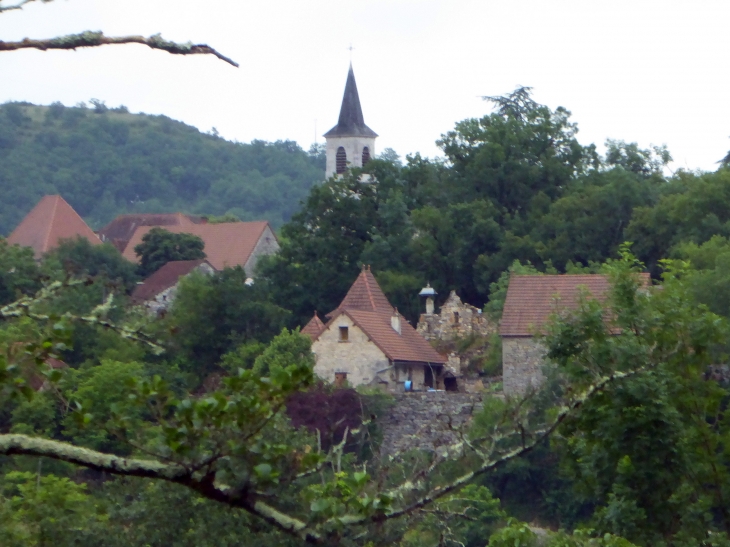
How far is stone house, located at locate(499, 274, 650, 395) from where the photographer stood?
29.3 m

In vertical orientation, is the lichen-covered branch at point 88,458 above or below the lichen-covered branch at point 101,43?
below

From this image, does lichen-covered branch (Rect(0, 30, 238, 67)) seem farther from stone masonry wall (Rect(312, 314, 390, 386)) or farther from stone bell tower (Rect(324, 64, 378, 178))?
stone bell tower (Rect(324, 64, 378, 178))

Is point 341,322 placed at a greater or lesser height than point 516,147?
lesser

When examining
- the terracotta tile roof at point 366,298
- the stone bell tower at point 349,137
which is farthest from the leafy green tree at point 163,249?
the terracotta tile roof at point 366,298

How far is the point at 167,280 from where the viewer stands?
51.9 m

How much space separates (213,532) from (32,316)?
35.5ft

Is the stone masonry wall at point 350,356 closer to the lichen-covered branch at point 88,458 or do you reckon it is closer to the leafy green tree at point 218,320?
the leafy green tree at point 218,320

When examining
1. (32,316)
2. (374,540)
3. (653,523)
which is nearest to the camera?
(374,540)

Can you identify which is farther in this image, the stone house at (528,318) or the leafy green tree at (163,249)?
the leafy green tree at (163,249)

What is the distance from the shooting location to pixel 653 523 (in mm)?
12133

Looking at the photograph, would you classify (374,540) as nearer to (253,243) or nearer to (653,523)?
(653,523)

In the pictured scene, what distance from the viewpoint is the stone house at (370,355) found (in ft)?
103

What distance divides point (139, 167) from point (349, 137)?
61.4 m

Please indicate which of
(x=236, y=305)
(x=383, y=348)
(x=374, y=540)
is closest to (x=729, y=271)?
(x=383, y=348)
